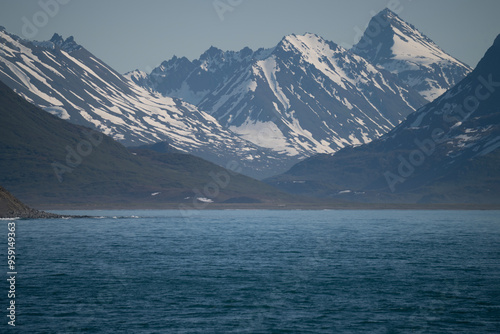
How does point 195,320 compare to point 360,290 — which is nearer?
point 195,320

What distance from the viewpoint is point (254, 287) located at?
8838cm

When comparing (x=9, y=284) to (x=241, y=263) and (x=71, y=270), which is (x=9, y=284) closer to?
(x=71, y=270)

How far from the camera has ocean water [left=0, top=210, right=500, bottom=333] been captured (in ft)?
220

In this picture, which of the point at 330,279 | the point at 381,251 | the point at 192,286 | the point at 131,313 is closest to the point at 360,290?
the point at 330,279

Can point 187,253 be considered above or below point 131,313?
above

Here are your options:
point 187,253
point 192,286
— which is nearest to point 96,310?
point 192,286

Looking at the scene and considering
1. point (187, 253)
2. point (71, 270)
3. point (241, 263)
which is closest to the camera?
point (71, 270)

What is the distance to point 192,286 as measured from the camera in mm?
88625

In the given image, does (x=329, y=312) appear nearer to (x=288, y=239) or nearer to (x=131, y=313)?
(x=131, y=313)

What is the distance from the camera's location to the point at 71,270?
102 m

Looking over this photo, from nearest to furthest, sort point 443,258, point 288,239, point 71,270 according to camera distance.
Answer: point 71,270
point 443,258
point 288,239

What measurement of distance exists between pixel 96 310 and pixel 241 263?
43.9 meters

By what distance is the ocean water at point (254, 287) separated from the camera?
2635 inches

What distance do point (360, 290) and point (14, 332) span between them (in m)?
41.2
